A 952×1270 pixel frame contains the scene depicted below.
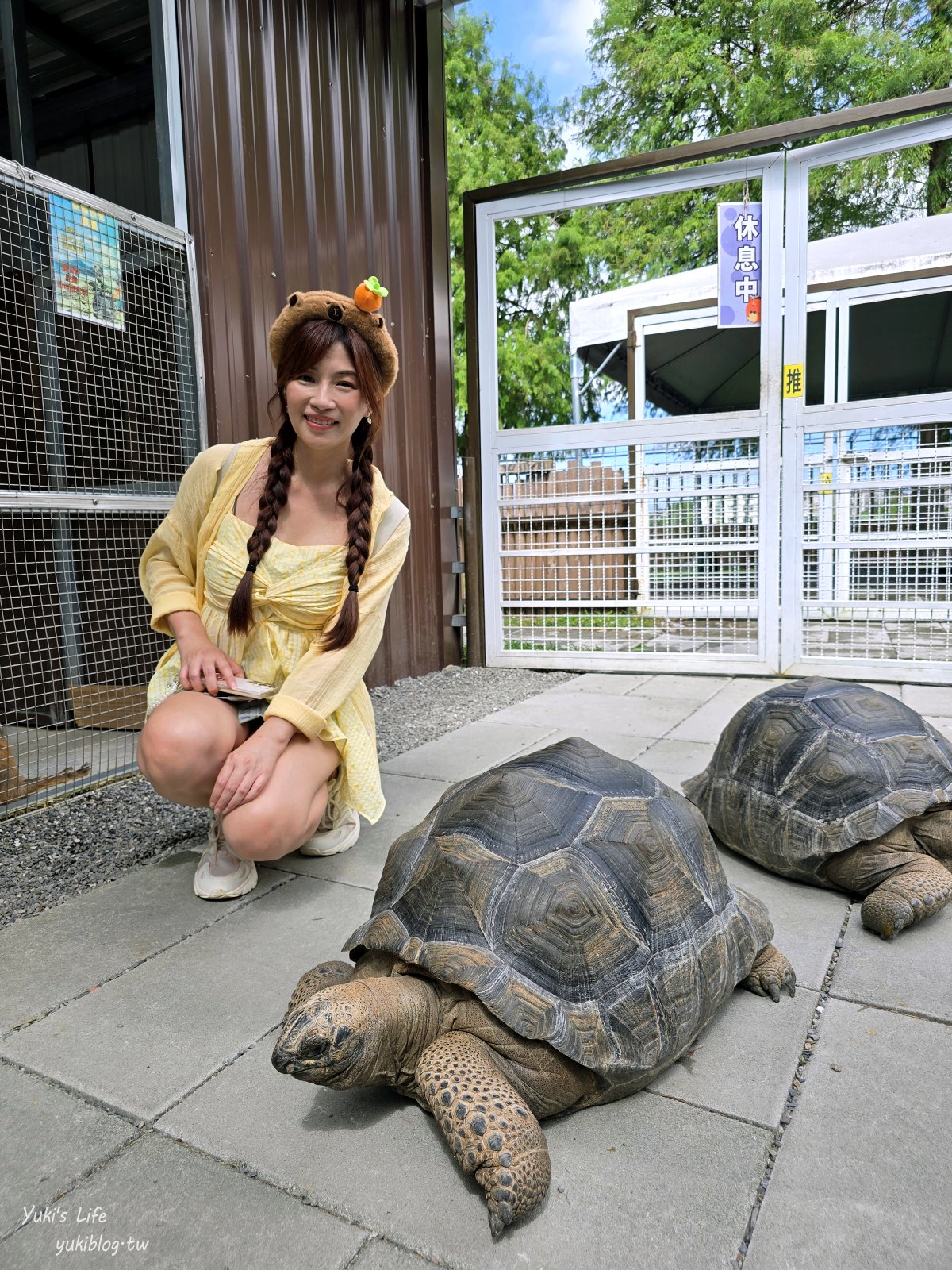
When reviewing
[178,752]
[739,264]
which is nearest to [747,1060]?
[178,752]

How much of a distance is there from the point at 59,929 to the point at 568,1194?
66.5 inches

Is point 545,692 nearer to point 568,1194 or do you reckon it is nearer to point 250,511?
point 250,511

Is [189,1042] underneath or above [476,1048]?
underneath

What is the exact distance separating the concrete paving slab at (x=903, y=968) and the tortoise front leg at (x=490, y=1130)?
39.1 inches

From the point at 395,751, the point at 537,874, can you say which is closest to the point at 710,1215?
the point at 537,874

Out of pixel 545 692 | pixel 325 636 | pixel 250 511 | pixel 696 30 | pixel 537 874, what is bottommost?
pixel 545 692

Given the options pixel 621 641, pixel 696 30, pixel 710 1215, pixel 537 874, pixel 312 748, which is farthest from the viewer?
pixel 696 30

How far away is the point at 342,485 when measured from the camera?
2756mm

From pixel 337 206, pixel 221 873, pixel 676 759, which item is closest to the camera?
pixel 221 873

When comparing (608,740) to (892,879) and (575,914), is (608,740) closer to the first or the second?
(892,879)

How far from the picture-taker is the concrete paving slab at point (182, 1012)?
1.63 meters

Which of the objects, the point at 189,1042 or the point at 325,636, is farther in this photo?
the point at 325,636

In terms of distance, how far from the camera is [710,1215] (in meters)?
1.27

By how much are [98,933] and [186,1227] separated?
119 centimetres
